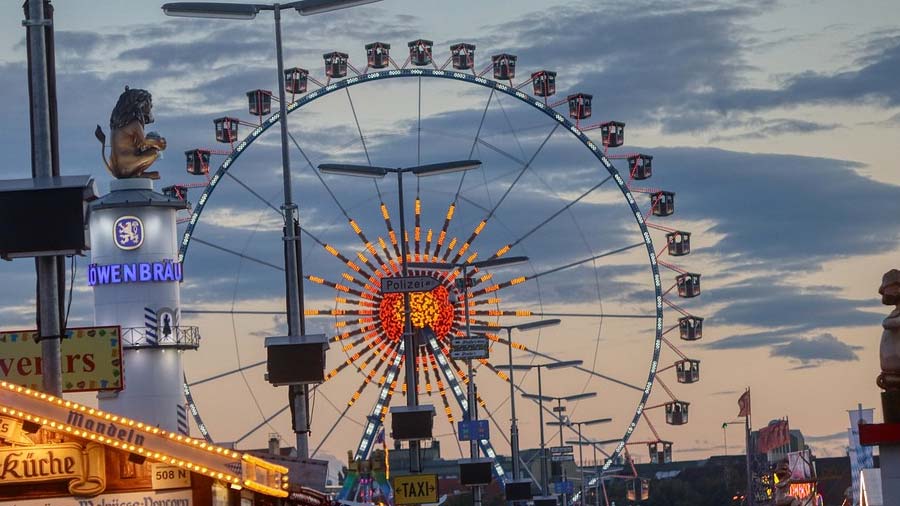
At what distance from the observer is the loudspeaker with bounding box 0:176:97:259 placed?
23953mm

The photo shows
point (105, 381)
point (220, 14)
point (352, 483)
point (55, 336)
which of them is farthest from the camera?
point (352, 483)

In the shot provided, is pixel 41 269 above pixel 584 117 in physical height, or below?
below

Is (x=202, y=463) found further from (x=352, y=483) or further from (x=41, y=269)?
(x=352, y=483)

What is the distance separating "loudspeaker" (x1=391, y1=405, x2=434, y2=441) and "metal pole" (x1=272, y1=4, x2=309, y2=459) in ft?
37.4

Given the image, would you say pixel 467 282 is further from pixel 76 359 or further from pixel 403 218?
pixel 76 359

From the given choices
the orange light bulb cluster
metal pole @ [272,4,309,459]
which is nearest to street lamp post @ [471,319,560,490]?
the orange light bulb cluster

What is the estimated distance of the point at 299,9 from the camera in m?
42.2

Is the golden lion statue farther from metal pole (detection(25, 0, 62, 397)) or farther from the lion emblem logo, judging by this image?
metal pole (detection(25, 0, 62, 397))

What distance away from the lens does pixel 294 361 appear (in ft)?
124

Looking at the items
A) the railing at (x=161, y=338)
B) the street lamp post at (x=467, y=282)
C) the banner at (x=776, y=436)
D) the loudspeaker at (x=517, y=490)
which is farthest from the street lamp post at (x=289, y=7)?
the banner at (x=776, y=436)

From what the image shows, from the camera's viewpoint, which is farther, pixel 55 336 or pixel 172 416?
pixel 172 416

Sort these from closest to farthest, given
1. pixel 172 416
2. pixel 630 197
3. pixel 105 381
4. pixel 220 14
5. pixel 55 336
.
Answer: pixel 55 336 → pixel 220 14 → pixel 105 381 → pixel 630 197 → pixel 172 416

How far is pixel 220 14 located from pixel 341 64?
34.7 m

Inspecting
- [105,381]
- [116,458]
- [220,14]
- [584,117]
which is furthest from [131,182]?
[116,458]
